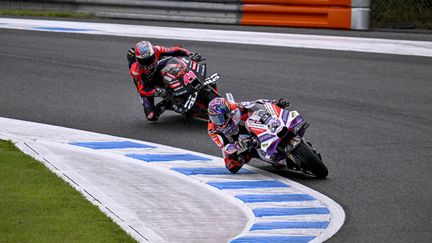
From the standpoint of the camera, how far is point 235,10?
23.6m

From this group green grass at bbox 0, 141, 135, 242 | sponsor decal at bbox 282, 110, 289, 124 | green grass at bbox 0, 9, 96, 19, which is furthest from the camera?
green grass at bbox 0, 9, 96, 19

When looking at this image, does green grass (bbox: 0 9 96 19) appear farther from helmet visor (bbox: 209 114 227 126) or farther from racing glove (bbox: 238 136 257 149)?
racing glove (bbox: 238 136 257 149)

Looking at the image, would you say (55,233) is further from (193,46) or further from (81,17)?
(81,17)

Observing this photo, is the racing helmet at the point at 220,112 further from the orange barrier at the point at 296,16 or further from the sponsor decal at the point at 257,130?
the orange barrier at the point at 296,16

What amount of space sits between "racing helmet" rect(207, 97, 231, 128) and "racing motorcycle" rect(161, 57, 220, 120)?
2.99m

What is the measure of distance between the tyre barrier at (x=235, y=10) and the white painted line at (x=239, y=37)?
76 centimetres

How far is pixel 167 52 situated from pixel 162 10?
944 cm

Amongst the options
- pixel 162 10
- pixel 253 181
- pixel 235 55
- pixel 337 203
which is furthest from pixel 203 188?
pixel 162 10

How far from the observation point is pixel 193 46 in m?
21.0

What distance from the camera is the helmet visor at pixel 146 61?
1505 cm

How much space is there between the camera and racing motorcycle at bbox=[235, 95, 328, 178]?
38.6 ft

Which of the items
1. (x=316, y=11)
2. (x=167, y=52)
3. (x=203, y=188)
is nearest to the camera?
(x=203, y=188)

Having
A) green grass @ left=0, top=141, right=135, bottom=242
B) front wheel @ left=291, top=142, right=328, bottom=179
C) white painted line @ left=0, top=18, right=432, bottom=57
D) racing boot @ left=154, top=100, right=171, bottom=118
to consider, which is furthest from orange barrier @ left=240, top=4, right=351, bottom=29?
green grass @ left=0, top=141, right=135, bottom=242

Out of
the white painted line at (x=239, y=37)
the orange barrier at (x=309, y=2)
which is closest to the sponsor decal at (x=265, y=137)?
the white painted line at (x=239, y=37)
